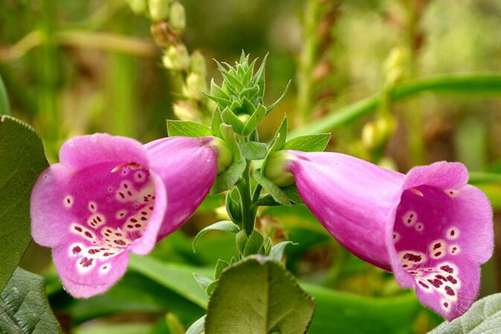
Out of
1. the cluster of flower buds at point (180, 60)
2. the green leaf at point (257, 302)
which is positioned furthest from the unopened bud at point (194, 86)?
the green leaf at point (257, 302)

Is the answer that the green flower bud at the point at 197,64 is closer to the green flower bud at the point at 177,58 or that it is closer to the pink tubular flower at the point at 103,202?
the green flower bud at the point at 177,58

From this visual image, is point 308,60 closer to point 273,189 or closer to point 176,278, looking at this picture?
point 176,278

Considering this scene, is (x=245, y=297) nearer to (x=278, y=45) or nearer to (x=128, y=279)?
(x=128, y=279)

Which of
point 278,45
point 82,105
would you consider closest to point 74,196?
point 82,105

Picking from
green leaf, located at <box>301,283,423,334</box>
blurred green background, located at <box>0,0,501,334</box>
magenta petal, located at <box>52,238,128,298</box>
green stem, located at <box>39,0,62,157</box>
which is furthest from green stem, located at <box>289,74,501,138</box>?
magenta petal, located at <box>52,238,128,298</box>

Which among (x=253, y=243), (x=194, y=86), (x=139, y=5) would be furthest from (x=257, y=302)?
(x=139, y=5)

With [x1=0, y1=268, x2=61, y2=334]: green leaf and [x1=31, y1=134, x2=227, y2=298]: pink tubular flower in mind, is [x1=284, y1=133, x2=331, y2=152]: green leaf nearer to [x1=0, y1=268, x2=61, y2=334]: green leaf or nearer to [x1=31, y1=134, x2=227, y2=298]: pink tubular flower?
[x1=31, y1=134, x2=227, y2=298]: pink tubular flower
